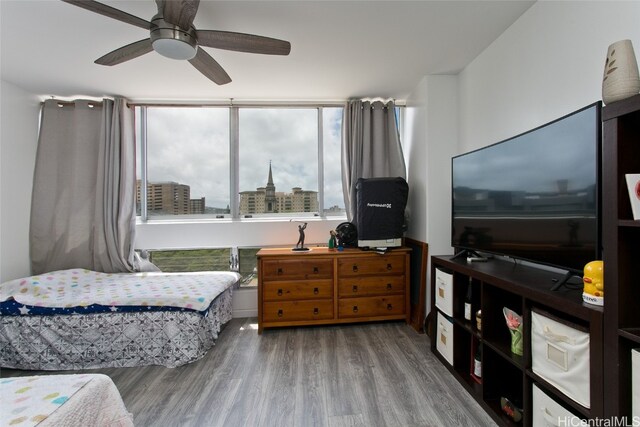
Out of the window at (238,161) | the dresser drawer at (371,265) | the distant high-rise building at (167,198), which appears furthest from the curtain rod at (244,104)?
the dresser drawer at (371,265)

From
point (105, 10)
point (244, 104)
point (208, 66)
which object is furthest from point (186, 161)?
point (105, 10)

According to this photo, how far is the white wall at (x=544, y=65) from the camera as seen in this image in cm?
129

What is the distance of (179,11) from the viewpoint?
50.9 inches

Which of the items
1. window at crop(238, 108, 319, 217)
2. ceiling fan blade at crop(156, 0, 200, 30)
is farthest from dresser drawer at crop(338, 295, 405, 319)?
ceiling fan blade at crop(156, 0, 200, 30)

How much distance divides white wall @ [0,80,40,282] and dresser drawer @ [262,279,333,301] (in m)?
2.50

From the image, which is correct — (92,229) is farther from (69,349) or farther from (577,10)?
(577,10)

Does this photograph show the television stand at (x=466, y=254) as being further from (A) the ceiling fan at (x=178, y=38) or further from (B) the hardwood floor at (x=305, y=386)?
(A) the ceiling fan at (x=178, y=38)

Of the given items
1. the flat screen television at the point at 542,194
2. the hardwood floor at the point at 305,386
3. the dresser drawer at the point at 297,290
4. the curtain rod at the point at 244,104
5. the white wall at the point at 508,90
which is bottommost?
the hardwood floor at the point at 305,386

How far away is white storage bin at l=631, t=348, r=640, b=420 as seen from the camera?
0.83 m

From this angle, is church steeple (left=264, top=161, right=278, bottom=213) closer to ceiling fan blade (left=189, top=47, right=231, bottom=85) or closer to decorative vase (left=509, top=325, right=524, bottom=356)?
ceiling fan blade (left=189, top=47, right=231, bottom=85)

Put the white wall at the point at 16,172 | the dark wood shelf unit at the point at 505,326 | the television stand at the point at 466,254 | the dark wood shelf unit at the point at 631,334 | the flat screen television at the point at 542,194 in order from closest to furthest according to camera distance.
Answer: the dark wood shelf unit at the point at 631,334, the dark wood shelf unit at the point at 505,326, the flat screen television at the point at 542,194, the television stand at the point at 466,254, the white wall at the point at 16,172

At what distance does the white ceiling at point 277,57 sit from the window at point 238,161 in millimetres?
294

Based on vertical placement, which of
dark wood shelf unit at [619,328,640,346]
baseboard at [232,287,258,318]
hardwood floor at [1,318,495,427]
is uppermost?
dark wood shelf unit at [619,328,640,346]

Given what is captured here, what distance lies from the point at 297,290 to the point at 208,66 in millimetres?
2012
